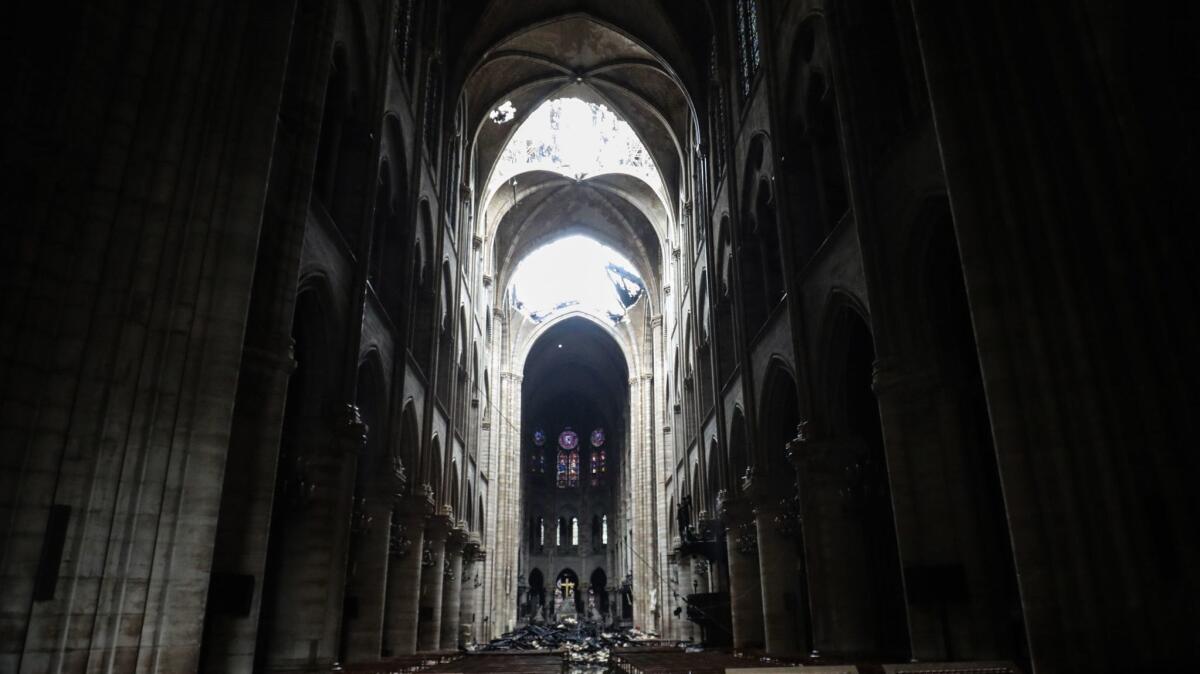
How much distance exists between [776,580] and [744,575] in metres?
3.68

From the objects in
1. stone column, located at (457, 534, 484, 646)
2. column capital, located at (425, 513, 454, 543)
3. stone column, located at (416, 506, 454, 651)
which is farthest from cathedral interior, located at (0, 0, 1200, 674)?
stone column, located at (457, 534, 484, 646)

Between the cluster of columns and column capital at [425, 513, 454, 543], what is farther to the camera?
column capital at [425, 513, 454, 543]

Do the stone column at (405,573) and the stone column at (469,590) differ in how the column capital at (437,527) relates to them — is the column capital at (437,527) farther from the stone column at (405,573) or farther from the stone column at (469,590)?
the stone column at (469,590)

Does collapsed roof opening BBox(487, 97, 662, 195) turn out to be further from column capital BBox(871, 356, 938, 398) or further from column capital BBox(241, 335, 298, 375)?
column capital BBox(241, 335, 298, 375)

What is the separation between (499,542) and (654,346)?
13.5m

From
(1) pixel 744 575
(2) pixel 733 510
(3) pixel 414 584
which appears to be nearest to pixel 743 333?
(2) pixel 733 510

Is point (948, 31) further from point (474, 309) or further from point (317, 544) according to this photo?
point (474, 309)

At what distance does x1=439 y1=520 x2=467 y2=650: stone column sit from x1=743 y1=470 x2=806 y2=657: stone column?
11.9 metres

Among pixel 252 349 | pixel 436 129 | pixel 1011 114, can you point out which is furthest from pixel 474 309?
pixel 1011 114

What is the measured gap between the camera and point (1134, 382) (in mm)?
7934

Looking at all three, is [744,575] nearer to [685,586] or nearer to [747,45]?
[685,586]

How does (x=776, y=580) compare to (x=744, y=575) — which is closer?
(x=776, y=580)

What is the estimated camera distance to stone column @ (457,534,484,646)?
3145 centimetres

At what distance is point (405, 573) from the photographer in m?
20.0
